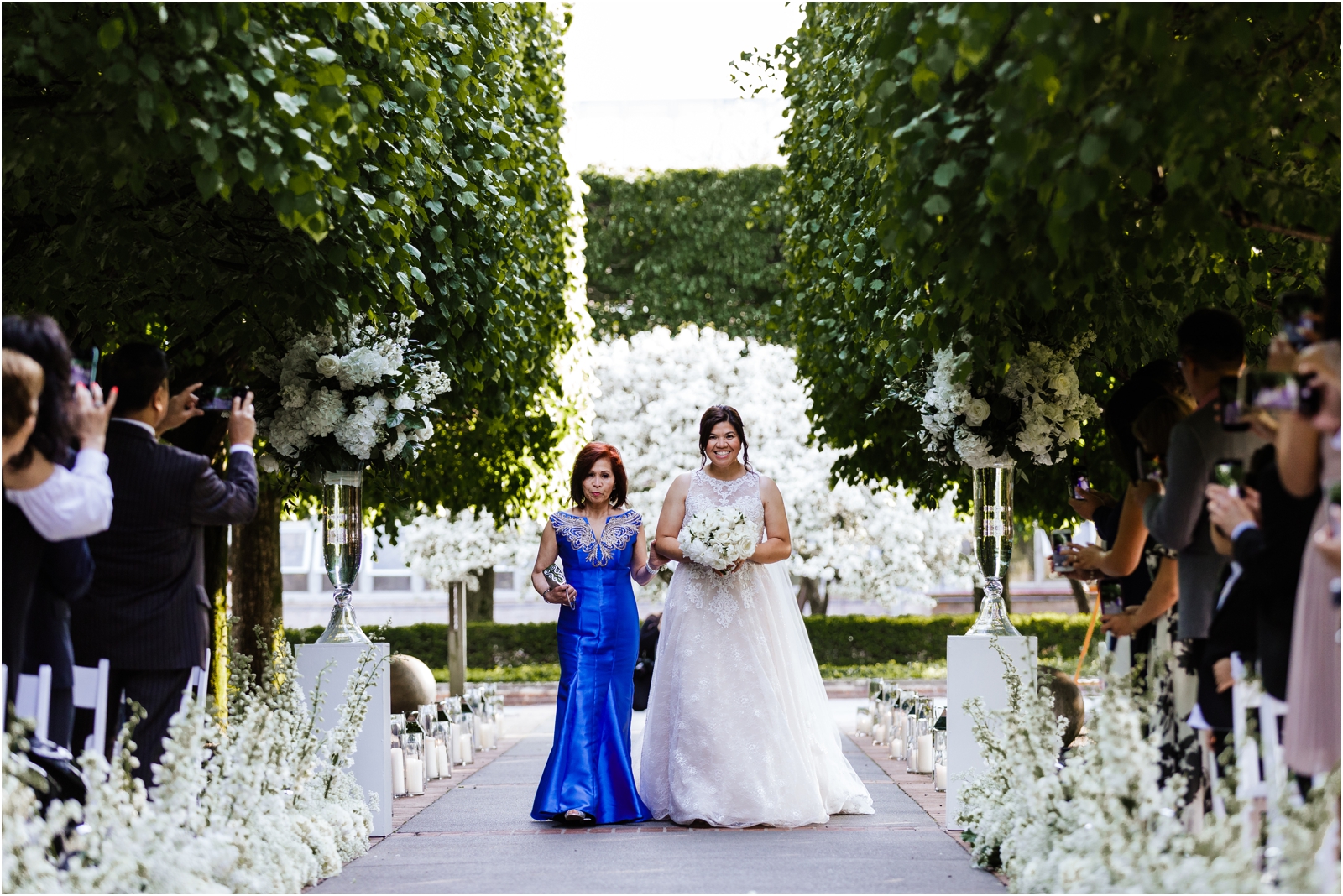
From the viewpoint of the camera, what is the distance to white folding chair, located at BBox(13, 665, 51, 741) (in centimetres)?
482

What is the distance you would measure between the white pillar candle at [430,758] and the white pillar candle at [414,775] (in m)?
1.00

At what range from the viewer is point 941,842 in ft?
24.1

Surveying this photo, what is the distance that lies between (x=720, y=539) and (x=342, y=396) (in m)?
2.28

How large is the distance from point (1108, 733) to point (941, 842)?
2.76 metres

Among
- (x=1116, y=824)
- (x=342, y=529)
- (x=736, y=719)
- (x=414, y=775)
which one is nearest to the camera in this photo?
(x=1116, y=824)

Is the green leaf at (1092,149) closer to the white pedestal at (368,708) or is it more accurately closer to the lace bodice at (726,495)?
the lace bodice at (726,495)

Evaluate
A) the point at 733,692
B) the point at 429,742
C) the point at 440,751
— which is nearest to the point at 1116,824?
the point at 733,692

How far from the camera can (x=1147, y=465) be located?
5664mm

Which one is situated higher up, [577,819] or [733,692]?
[733,692]

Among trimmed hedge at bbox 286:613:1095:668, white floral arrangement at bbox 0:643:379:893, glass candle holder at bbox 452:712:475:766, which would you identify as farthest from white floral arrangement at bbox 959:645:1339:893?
trimmed hedge at bbox 286:613:1095:668

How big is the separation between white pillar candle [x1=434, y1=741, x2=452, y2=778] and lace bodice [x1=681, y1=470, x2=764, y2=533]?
13.0 ft

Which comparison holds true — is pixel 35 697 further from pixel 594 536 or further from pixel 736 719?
pixel 736 719

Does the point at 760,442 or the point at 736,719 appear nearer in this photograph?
the point at 736,719

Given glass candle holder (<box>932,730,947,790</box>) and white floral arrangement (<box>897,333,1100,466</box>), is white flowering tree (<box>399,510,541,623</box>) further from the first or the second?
white floral arrangement (<box>897,333,1100,466</box>)
